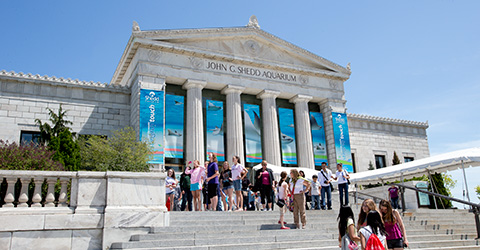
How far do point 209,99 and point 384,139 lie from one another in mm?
16562

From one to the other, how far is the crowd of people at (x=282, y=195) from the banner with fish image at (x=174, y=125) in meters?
7.34

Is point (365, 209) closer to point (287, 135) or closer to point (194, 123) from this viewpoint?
point (194, 123)

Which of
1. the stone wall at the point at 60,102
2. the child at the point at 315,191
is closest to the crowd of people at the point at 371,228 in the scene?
the child at the point at 315,191

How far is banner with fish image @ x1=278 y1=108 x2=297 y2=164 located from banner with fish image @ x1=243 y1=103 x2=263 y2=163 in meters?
1.67

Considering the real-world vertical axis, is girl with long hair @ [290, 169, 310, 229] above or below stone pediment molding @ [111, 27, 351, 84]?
below

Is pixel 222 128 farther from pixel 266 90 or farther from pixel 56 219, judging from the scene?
pixel 56 219

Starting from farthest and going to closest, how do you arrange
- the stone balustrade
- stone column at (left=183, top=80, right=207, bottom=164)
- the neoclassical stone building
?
1. stone column at (left=183, top=80, right=207, bottom=164)
2. the neoclassical stone building
3. the stone balustrade

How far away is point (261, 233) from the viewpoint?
967cm

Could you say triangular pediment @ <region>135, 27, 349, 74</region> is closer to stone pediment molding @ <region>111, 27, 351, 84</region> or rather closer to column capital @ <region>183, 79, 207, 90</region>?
stone pediment molding @ <region>111, 27, 351, 84</region>

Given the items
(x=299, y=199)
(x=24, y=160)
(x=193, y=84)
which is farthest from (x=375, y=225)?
(x=193, y=84)

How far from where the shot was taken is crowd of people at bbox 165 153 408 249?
636cm

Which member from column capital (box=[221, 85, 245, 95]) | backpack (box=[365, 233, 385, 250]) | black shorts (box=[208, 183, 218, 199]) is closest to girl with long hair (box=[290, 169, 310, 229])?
black shorts (box=[208, 183, 218, 199])

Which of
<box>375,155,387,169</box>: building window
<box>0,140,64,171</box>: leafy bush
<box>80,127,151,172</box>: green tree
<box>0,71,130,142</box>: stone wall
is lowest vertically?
<box>0,140,64,171</box>: leafy bush

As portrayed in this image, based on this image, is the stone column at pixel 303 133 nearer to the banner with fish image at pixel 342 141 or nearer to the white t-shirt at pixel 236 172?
the banner with fish image at pixel 342 141
